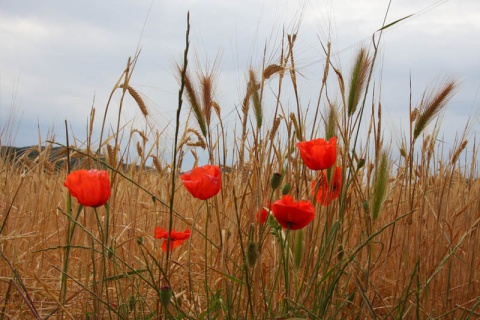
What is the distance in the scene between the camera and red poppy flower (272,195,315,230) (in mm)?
1053

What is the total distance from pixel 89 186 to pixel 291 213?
1.33 ft

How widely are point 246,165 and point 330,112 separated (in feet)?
1.35

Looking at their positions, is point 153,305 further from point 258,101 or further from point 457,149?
point 457,149

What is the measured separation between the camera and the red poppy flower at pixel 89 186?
1061mm

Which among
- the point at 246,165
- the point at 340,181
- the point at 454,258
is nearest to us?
the point at 340,181

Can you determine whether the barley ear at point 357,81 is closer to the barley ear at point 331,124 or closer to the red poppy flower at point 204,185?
the barley ear at point 331,124

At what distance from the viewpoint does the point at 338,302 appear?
140 centimetres

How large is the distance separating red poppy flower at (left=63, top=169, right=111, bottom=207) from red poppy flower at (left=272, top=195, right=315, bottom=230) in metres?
0.34

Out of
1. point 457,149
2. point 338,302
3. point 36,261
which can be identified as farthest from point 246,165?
point 36,261

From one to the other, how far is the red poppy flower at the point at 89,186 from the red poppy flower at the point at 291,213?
34cm

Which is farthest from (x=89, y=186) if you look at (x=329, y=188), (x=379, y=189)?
(x=379, y=189)

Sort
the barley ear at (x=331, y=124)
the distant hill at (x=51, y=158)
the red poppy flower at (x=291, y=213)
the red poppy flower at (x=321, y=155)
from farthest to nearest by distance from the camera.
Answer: the distant hill at (x=51, y=158), the barley ear at (x=331, y=124), the red poppy flower at (x=321, y=155), the red poppy flower at (x=291, y=213)

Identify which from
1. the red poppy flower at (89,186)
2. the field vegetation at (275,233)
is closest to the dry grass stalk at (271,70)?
the field vegetation at (275,233)

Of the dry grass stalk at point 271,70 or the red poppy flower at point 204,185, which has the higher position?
the dry grass stalk at point 271,70
